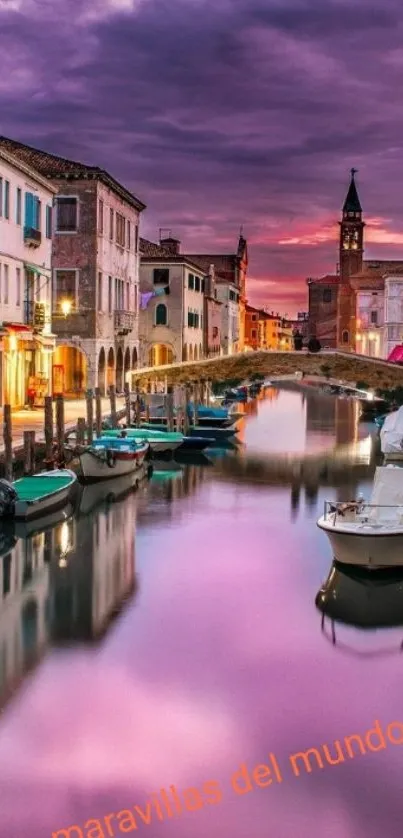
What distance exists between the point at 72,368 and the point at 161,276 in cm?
1435

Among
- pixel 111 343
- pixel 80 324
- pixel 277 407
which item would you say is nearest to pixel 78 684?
pixel 80 324

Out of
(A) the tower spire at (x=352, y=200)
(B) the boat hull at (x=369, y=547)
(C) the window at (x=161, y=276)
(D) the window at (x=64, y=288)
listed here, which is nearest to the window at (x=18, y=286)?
(D) the window at (x=64, y=288)

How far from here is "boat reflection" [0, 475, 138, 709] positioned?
499 inches

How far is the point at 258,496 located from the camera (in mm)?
24969

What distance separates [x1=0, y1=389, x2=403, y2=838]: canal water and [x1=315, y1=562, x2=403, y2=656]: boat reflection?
1.4 inches

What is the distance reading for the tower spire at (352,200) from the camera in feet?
335

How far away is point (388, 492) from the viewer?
16.8 m

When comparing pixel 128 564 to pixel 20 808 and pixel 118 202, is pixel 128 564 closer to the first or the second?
pixel 20 808

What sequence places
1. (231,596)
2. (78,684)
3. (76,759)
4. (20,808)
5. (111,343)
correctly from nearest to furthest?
(20,808) < (76,759) < (78,684) < (231,596) < (111,343)

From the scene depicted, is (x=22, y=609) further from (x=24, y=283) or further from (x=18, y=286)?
(x=24, y=283)

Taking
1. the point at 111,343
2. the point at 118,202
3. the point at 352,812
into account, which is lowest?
the point at 352,812

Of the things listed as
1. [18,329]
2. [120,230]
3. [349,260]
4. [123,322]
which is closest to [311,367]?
[123,322]

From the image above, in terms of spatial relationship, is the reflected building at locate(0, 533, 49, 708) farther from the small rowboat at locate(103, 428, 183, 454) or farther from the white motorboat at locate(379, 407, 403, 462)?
the white motorboat at locate(379, 407, 403, 462)

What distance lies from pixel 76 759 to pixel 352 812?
2.30 metres
